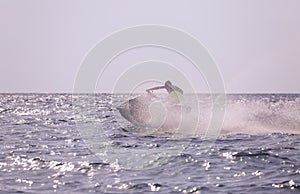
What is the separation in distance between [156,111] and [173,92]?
7.52ft

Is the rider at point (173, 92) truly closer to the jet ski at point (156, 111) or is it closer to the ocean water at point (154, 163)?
the jet ski at point (156, 111)

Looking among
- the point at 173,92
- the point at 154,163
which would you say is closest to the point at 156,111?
the point at 173,92

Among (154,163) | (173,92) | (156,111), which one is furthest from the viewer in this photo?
(156,111)

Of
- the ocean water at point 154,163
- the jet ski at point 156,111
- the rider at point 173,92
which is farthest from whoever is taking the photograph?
the jet ski at point 156,111

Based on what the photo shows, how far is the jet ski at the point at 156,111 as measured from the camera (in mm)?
35375

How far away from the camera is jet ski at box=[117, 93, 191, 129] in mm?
35375

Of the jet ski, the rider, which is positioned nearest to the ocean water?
the jet ski

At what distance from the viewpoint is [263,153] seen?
2102cm

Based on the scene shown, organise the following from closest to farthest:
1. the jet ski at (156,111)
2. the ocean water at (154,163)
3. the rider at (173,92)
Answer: the ocean water at (154,163) < the rider at (173,92) < the jet ski at (156,111)

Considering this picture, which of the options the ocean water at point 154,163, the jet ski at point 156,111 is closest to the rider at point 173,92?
the jet ski at point 156,111

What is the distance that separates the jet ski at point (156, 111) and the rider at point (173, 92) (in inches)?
13.0

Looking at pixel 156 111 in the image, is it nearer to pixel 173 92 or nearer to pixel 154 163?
pixel 173 92

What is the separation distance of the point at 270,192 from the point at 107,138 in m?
17.4

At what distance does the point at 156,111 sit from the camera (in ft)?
117
